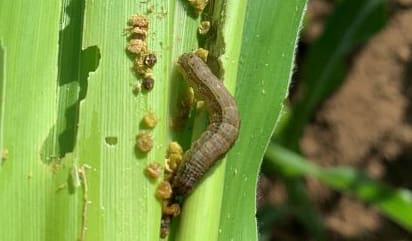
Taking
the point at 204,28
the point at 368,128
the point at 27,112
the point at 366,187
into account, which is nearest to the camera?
the point at 27,112

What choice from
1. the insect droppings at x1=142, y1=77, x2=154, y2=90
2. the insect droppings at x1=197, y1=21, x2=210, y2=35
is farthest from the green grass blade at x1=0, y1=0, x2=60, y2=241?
the insect droppings at x1=197, y1=21, x2=210, y2=35

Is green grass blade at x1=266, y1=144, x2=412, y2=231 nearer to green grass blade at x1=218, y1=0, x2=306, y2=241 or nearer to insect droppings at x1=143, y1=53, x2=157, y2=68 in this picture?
green grass blade at x1=218, y1=0, x2=306, y2=241

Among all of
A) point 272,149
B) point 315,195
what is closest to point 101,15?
point 272,149

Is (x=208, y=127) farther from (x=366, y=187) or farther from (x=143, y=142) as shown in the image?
(x=366, y=187)

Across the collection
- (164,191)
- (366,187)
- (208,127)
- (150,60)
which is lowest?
(366,187)

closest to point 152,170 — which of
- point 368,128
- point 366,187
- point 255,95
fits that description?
point 255,95

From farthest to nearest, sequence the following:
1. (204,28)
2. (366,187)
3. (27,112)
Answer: (366,187)
(204,28)
(27,112)

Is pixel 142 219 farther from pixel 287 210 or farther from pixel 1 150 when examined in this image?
pixel 287 210
